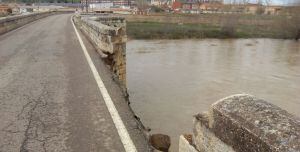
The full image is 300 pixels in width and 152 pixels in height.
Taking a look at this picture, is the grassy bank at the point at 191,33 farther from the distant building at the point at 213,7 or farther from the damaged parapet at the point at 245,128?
the distant building at the point at 213,7

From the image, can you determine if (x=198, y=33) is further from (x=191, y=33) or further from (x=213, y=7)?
(x=213, y=7)

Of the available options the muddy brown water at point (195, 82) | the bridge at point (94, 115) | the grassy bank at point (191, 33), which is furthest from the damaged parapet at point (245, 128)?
the grassy bank at point (191, 33)

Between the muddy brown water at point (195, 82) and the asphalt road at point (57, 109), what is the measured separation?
3735 mm

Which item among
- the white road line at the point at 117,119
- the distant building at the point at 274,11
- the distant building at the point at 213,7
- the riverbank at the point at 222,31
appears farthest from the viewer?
the distant building at the point at 213,7

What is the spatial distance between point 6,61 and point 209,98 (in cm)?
980

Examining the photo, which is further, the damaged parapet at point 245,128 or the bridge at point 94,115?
the bridge at point 94,115

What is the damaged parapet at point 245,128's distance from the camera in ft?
8.46

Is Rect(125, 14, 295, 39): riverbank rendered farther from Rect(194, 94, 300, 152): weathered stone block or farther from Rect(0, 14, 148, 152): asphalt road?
Rect(194, 94, 300, 152): weathered stone block

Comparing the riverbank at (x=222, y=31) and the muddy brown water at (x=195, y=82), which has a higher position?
the riverbank at (x=222, y=31)

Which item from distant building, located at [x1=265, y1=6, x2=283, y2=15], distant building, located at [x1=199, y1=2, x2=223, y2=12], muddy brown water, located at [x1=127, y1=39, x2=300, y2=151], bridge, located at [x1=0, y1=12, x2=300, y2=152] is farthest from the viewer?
distant building, located at [x1=199, y1=2, x2=223, y2=12]

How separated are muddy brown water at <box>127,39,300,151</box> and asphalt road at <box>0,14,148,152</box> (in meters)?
3.74

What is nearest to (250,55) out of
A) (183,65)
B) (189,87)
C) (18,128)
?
(183,65)

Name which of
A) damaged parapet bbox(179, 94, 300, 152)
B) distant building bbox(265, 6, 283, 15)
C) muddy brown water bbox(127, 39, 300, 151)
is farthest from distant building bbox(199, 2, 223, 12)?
Answer: damaged parapet bbox(179, 94, 300, 152)

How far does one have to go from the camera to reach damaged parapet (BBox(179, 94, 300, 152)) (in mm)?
2580
